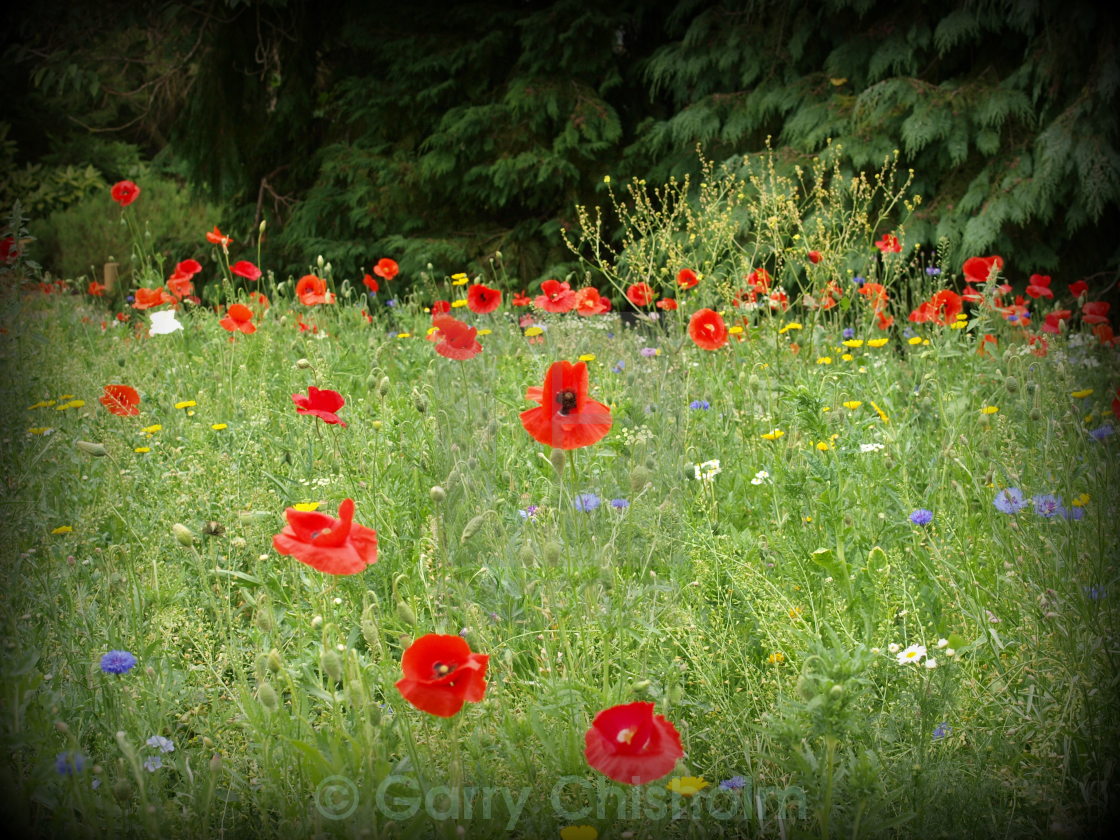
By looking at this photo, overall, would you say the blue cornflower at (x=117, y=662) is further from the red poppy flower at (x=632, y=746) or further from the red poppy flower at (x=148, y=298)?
the red poppy flower at (x=148, y=298)

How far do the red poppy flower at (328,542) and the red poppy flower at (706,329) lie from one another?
61.6 inches

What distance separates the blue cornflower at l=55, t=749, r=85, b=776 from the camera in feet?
4.02

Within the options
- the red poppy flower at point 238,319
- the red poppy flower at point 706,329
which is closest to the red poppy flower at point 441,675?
the red poppy flower at point 706,329

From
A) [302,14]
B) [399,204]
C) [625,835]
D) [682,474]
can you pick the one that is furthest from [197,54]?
[625,835]

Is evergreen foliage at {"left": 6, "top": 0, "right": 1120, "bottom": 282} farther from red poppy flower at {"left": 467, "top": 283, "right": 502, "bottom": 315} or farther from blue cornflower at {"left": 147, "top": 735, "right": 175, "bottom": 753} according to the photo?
blue cornflower at {"left": 147, "top": 735, "right": 175, "bottom": 753}

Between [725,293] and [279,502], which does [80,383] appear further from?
[725,293]

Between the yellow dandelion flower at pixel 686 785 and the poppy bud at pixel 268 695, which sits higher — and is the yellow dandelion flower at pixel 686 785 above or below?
below

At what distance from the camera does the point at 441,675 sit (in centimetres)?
118

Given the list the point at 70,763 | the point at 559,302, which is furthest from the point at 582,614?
the point at 559,302

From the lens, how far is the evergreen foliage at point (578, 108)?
4.66 metres

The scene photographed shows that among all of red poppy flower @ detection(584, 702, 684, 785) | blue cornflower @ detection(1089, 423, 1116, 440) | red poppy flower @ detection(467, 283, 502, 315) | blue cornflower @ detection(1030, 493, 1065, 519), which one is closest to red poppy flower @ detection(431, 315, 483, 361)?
red poppy flower @ detection(467, 283, 502, 315)

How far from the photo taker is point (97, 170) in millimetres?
12094

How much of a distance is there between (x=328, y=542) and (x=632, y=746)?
50cm

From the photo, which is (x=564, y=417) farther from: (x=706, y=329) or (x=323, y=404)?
(x=706, y=329)
